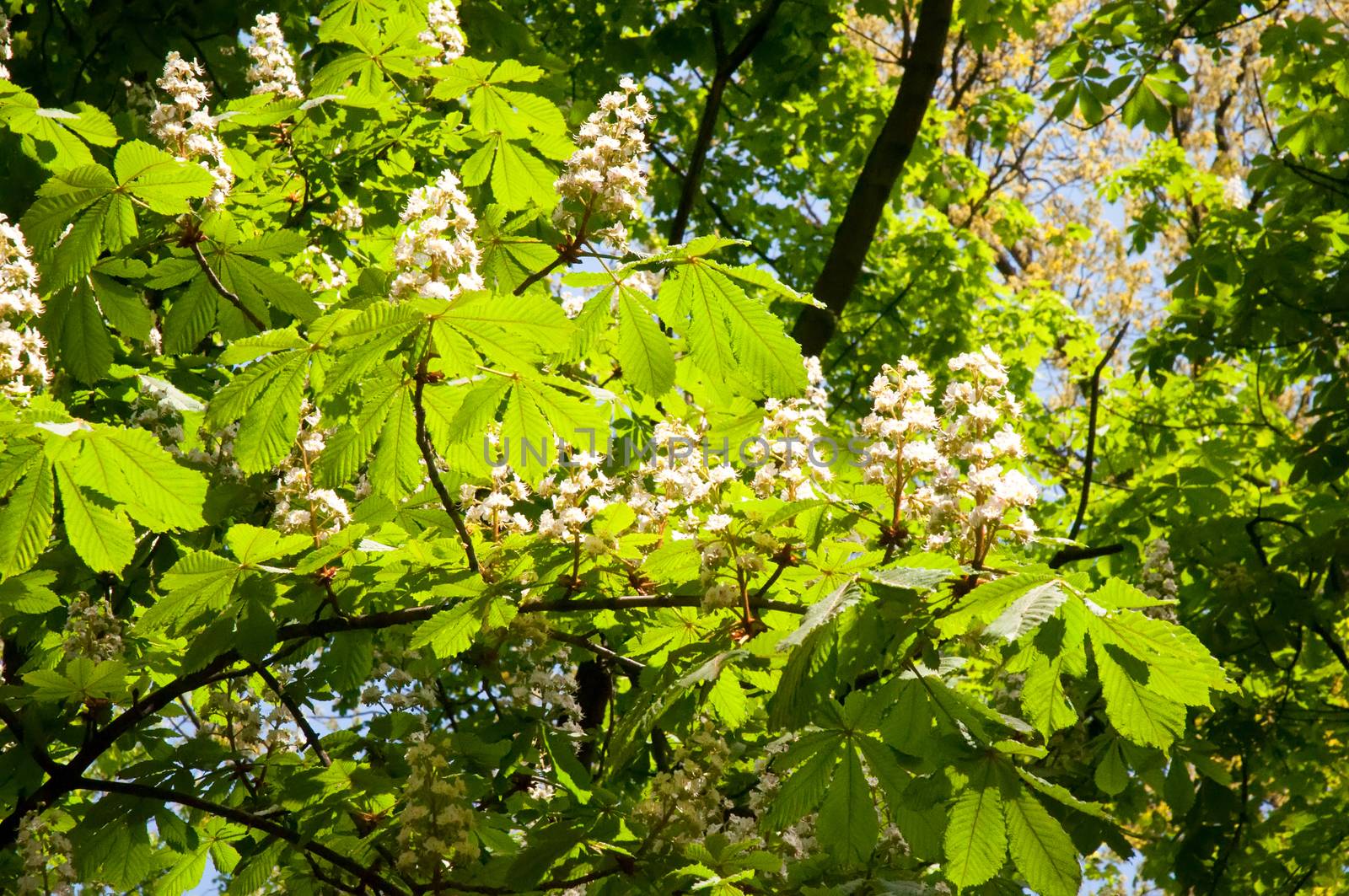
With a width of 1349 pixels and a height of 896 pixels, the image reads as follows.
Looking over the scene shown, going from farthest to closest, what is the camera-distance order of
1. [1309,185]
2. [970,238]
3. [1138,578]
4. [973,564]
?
[970,238] < [1309,185] < [1138,578] < [973,564]

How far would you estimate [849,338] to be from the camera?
9117 millimetres

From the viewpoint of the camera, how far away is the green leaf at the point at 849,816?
7.14 feet

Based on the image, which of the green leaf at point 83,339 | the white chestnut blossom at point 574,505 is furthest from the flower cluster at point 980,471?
the green leaf at point 83,339

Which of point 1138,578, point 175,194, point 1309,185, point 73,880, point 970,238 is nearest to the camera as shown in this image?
point 175,194

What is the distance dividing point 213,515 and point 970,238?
813 centimetres

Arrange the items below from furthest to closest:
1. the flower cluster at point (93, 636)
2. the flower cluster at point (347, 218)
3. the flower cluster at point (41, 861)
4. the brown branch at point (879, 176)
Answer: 1. the brown branch at point (879, 176)
2. the flower cluster at point (347, 218)
3. the flower cluster at point (41, 861)
4. the flower cluster at point (93, 636)

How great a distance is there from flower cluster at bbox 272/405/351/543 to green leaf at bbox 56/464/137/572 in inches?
27.1

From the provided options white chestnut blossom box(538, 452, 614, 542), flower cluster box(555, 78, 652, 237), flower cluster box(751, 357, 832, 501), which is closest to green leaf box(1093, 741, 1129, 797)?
flower cluster box(751, 357, 832, 501)

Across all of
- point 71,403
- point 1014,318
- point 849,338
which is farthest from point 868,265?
point 71,403

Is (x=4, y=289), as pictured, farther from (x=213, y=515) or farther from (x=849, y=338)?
(x=849, y=338)

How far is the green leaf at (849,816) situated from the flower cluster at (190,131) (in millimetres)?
1815

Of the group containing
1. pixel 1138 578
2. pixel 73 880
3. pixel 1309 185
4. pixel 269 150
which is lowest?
pixel 73 880

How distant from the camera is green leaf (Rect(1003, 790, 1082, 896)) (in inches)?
80.6

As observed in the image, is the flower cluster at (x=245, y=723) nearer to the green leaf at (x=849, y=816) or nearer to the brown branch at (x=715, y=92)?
the green leaf at (x=849, y=816)
